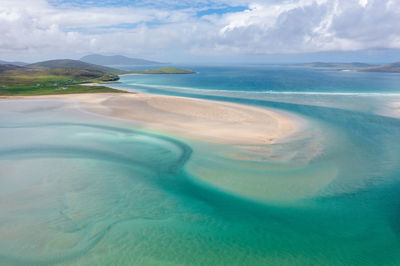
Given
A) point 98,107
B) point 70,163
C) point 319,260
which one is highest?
point 98,107

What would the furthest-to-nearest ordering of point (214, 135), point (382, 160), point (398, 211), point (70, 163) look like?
point (214, 135)
point (382, 160)
point (70, 163)
point (398, 211)

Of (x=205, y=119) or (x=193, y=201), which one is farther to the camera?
(x=205, y=119)

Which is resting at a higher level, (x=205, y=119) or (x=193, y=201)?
(x=205, y=119)

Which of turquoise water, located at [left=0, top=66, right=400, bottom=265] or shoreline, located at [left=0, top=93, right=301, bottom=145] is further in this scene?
shoreline, located at [left=0, top=93, right=301, bottom=145]

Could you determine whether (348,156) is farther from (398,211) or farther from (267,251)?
(267,251)

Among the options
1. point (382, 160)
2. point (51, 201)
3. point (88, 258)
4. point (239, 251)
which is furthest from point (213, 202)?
point (382, 160)
